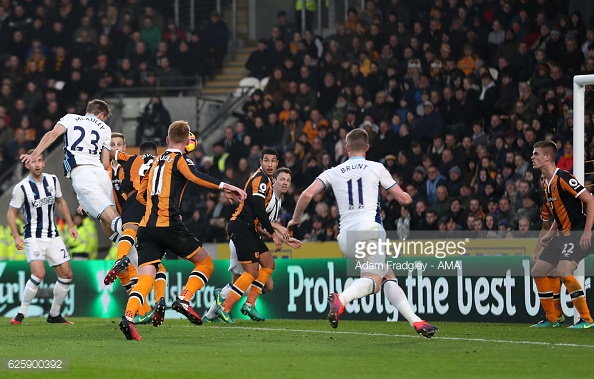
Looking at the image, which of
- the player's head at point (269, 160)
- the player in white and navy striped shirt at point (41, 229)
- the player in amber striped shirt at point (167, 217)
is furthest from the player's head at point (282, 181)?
the player in amber striped shirt at point (167, 217)

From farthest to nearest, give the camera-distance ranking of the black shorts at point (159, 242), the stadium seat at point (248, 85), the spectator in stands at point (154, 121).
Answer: the stadium seat at point (248, 85) < the spectator in stands at point (154, 121) < the black shorts at point (159, 242)

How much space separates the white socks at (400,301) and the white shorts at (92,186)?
411 cm

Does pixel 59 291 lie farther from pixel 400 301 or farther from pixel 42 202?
pixel 400 301

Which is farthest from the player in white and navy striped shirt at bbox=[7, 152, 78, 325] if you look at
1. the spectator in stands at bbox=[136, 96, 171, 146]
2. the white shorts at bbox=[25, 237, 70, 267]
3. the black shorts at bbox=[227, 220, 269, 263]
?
the spectator in stands at bbox=[136, 96, 171, 146]

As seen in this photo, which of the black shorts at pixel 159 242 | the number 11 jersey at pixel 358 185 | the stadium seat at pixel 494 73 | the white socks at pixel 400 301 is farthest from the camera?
the stadium seat at pixel 494 73

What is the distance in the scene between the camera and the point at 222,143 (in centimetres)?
2058

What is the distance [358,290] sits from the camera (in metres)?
9.68

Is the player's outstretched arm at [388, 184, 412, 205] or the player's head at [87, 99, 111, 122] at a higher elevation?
the player's head at [87, 99, 111, 122]

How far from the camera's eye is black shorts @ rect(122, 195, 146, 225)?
11953 millimetres

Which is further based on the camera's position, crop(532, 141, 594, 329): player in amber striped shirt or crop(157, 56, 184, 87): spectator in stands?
crop(157, 56, 184, 87): spectator in stands

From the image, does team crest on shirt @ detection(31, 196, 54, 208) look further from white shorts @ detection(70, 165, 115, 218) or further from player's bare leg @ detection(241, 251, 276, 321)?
player's bare leg @ detection(241, 251, 276, 321)

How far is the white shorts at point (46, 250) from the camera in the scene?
44.7 ft

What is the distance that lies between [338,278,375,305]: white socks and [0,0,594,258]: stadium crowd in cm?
583

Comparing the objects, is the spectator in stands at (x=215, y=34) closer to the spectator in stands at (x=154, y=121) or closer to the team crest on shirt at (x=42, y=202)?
the spectator in stands at (x=154, y=121)
